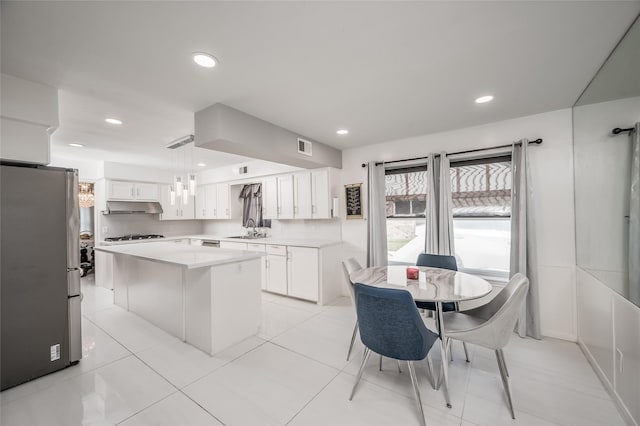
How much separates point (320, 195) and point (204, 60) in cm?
274

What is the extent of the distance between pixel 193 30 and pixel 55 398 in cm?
284

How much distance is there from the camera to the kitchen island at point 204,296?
97.8 inches

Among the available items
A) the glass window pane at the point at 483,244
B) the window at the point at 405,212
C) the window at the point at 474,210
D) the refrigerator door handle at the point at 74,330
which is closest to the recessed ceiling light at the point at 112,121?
the refrigerator door handle at the point at 74,330

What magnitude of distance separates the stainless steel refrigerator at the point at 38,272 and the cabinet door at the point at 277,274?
8.13 feet

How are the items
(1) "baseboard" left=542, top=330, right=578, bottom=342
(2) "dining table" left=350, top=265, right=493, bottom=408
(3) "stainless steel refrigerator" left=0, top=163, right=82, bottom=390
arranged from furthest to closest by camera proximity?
(1) "baseboard" left=542, top=330, right=578, bottom=342 → (3) "stainless steel refrigerator" left=0, top=163, right=82, bottom=390 → (2) "dining table" left=350, top=265, right=493, bottom=408

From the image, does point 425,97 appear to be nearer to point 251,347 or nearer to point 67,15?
point 67,15

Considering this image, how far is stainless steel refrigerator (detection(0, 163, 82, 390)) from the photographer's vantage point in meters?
1.96

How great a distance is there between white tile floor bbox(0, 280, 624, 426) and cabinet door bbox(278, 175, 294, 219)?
2351 millimetres

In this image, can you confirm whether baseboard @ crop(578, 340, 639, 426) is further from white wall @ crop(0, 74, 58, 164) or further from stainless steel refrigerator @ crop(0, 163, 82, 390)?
white wall @ crop(0, 74, 58, 164)

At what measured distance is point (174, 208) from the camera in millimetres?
6012

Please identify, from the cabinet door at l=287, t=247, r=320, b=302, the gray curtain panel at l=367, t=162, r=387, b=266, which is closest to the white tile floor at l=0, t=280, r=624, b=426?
the cabinet door at l=287, t=247, r=320, b=302

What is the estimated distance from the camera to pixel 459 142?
3.34 metres

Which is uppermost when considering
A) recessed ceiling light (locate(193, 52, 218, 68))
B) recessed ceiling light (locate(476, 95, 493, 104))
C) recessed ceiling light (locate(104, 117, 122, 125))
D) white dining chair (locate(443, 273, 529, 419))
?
recessed ceiling light (locate(476, 95, 493, 104))

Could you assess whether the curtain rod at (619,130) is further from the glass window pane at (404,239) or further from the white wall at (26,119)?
the white wall at (26,119)
